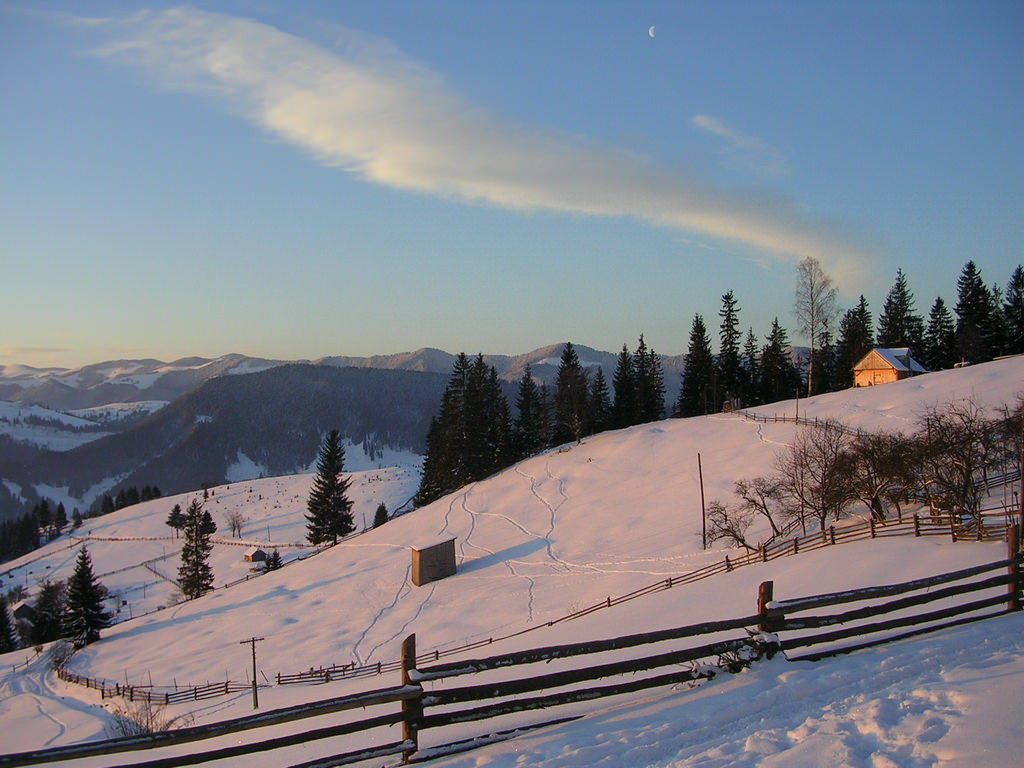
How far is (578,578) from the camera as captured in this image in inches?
1535

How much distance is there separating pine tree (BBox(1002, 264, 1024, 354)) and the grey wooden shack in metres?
67.1

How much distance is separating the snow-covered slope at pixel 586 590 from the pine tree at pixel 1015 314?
24099 millimetres

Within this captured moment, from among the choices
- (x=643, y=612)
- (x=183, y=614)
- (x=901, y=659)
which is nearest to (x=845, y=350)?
(x=643, y=612)

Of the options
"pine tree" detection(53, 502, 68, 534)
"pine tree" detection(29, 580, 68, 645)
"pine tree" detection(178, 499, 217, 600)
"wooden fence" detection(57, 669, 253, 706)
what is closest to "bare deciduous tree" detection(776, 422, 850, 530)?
"wooden fence" detection(57, 669, 253, 706)

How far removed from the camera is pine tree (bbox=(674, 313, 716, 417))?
3216 inches

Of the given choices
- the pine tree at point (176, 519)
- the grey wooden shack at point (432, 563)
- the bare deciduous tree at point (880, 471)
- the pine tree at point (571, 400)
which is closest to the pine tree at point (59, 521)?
the pine tree at point (176, 519)

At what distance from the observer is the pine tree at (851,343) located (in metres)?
82.2

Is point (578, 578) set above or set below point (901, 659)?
below

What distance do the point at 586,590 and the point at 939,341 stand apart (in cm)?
7266

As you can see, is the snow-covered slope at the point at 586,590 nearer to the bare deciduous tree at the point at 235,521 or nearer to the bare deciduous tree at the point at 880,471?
the bare deciduous tree at the point at 880,471

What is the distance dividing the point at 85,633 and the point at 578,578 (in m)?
43.1

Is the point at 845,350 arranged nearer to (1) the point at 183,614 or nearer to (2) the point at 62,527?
(1) the point at 183,614

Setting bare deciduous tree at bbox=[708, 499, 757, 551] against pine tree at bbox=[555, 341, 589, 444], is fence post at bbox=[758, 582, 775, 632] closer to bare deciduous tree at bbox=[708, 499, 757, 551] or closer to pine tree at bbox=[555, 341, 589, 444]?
bare deciduous tree at bbox=[708, 499, 757, 551]

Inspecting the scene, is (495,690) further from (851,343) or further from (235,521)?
(235,521)
